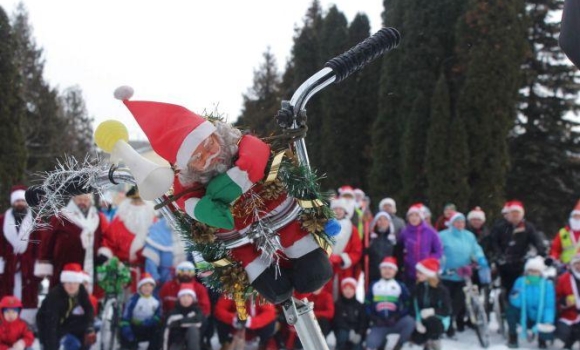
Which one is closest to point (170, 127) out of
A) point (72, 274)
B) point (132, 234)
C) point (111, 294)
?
point (72, 274)

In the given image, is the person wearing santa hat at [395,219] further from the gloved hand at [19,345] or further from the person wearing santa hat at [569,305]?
the gloved hand at [19,345]

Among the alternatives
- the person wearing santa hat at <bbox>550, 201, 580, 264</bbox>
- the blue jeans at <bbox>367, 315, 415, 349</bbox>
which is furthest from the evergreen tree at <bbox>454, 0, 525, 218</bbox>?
the blue jeans at <bbox>367, 315, 415, 349</bbox>

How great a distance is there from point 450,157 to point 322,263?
15.4m

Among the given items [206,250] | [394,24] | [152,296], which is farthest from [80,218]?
[394,24]

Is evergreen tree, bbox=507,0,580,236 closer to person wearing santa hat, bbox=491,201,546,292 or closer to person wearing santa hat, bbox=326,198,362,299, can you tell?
person wearing santa hat, bbox=491,201,546,292

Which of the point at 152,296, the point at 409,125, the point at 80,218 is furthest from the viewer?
the point at 409,125

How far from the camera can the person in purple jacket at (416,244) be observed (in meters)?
7.88

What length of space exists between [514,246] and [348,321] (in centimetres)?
233

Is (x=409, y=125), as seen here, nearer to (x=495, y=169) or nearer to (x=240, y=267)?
(x=495, y=169)

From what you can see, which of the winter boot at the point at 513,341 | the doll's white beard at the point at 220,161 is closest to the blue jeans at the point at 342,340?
the winter boot at the point at 513,341

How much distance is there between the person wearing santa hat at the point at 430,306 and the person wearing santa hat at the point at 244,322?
152 cm

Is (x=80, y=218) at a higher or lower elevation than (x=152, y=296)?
higher

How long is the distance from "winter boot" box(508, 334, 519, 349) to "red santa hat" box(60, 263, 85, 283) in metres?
4.66

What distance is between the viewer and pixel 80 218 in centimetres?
666
